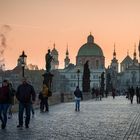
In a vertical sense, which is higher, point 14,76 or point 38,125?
point 14,76

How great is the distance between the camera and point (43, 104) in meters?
32.8

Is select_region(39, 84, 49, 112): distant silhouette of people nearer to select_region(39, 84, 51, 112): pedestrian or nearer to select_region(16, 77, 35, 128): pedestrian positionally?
select_region(39, 84, 51, 112): pedestrian

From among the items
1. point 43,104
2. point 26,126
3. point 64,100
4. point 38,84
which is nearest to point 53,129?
point 26,126

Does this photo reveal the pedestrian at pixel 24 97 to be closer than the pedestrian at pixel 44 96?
Yes

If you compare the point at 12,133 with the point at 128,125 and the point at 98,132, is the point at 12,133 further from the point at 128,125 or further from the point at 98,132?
the point at 128,125

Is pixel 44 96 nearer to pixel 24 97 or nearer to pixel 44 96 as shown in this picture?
pixel 44 96

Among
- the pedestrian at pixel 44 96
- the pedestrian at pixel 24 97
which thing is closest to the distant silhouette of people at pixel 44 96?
the pedestrian at pixel 44 96

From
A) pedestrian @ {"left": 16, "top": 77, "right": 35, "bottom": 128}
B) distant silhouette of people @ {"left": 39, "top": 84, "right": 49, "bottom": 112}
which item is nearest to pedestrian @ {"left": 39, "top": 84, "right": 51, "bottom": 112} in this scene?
distant silhouette of people @ {"left": 39, "top": 84, "right": 49, "bottom": 112}

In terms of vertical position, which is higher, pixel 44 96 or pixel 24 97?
pixel 44 96

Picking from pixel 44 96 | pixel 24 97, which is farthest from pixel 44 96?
pixel 24 97

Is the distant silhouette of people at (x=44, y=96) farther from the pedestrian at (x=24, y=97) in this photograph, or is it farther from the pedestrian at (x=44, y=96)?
the pedestrian at (x=24, y=97)

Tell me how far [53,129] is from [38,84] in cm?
13654

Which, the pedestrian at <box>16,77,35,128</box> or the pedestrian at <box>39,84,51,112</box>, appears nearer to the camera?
the pedestrian at <box>16,77,35,128</box>

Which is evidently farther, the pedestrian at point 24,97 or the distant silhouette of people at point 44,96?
the distant silhouette of people at point 44,96
